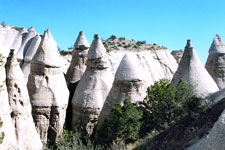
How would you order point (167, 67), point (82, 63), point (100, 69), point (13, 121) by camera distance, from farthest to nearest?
point (167, 67), point (82, 63), point (100, 69), point (13, 121)

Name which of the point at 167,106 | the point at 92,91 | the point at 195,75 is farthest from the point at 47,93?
the point at 195,75

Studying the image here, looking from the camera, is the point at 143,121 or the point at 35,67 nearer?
the point at 143,121

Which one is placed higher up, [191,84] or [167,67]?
[167,67]

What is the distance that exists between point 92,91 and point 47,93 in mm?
2185

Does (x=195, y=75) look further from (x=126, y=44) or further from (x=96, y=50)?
(x=126, y=44)

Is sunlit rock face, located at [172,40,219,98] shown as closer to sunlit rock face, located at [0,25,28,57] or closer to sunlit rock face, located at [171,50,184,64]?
sunlit rock face, located at [0,25,28,57]

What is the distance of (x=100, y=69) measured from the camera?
45.7 feet

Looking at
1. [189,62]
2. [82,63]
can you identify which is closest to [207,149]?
[189,62]

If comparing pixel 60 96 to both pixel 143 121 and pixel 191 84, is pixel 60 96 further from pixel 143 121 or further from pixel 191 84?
pixel 191 84

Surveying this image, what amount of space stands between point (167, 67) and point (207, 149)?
2390cm

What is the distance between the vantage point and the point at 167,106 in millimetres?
10938

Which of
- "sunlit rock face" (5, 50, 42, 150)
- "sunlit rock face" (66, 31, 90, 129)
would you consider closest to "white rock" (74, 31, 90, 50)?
"sunlit rock face" (66, 31, 90, 129)

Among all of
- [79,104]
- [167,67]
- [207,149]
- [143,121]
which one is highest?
[167,67]

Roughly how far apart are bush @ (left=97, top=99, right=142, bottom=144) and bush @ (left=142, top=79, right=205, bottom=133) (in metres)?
0.58
